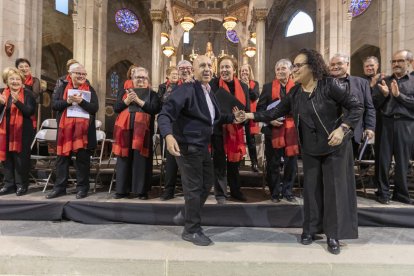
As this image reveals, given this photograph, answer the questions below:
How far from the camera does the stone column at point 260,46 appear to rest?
13.4 m

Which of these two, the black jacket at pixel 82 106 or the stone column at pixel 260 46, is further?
the stone column at pixel 260 46

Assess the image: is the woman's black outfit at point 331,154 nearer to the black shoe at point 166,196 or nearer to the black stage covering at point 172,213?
the black stage covering at point 172,213

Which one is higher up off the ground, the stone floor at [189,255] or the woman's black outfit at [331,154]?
the woman's black outfit at [331,154]

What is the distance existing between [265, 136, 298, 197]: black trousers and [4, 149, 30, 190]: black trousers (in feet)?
10.7

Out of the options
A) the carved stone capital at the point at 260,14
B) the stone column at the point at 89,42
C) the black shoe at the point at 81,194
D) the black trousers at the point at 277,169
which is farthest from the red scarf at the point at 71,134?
the carved stone capital at the point at 260,14

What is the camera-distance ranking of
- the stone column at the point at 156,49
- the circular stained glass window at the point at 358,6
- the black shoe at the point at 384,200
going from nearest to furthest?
the black shoe at the point at 384,200 < the stone column at the point at 156,49 < the circular stained glass window at the point at 358,6

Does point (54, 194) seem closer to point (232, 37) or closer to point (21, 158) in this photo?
point (21, 158)

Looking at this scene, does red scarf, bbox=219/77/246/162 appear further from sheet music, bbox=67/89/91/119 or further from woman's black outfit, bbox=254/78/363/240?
sheet music, bbox=67/89/91/119

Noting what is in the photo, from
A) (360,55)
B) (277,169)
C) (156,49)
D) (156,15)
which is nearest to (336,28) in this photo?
(156,49)

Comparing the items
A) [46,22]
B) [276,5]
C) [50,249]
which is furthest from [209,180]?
[276,5]

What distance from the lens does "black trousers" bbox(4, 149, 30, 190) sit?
473 centimetres

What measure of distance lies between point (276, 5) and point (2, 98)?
2127 centimetres

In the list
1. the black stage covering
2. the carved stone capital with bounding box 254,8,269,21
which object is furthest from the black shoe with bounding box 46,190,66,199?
the carved stone capital with bounding box 254,8,269,21

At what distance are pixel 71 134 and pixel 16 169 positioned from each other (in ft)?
3.39
